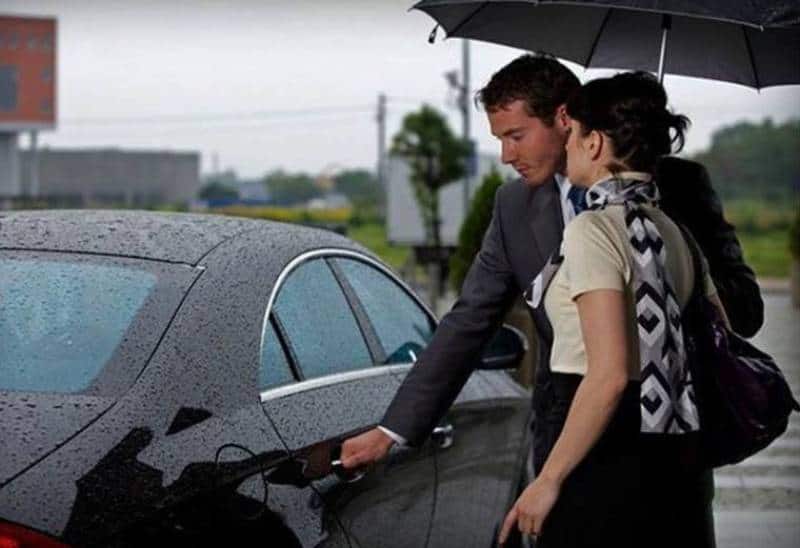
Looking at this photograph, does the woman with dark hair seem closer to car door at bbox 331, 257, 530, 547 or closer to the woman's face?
the woman's face

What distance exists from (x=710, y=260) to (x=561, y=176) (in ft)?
1.24

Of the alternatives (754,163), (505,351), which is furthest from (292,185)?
(505,351)

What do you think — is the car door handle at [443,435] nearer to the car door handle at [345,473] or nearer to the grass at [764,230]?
the car door handle at [345,473]

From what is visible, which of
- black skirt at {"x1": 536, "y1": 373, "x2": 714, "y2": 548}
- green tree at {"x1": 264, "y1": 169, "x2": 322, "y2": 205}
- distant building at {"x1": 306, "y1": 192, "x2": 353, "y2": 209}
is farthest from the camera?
green tree at {"x1": 264, "y1": 169, "x2": 322, "y2": 205}

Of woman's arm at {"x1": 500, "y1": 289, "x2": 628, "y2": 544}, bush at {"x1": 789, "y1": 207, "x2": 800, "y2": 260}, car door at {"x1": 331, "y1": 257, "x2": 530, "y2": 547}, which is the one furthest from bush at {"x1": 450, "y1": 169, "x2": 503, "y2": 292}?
bush at {"x1": 789, "y1": 207, "x2": 800, "y2": 260}

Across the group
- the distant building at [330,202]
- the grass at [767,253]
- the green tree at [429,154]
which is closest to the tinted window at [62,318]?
the green tree at [429,154]

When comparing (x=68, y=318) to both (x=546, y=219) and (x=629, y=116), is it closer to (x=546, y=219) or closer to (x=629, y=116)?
(x=546, y=219)

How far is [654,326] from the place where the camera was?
121 inches

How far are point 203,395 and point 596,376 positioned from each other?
808mm

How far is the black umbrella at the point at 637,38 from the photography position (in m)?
4.59

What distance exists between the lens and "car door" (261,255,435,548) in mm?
3666

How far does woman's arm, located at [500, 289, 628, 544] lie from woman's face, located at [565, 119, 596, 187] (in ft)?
0.98

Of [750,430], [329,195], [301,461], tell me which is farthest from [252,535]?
[329,195]

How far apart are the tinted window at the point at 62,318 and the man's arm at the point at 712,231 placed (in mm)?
1170
